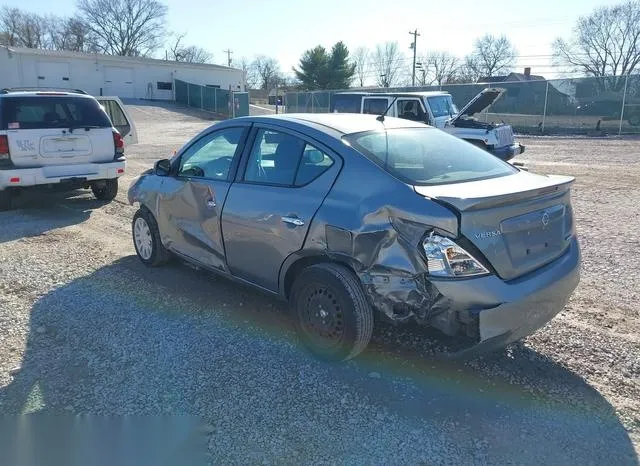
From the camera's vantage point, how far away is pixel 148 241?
207 inches

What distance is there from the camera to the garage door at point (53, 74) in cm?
4306

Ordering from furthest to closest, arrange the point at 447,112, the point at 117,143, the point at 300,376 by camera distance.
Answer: the point at 447,112 → the point at 117,143 → the point at 300,376

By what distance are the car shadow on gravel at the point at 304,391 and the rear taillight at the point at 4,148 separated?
3986mm

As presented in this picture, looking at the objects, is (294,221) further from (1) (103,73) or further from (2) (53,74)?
(1) (103,73)

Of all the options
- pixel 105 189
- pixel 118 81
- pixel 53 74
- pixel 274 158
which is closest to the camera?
pixel 274 158

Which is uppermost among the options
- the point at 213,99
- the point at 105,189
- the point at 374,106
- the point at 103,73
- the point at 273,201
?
the point at 103,73

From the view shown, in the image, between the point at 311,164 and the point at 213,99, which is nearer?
the point at 311,164

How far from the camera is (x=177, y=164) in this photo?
4.78m

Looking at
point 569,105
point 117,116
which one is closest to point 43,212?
point 117,116

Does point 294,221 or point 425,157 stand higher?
point 425,157

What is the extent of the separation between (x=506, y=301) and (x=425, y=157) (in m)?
1.24

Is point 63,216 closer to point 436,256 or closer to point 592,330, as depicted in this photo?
point 436,256

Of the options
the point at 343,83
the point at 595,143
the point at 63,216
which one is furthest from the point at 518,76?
the point at 63,216

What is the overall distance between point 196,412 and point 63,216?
595 cm
